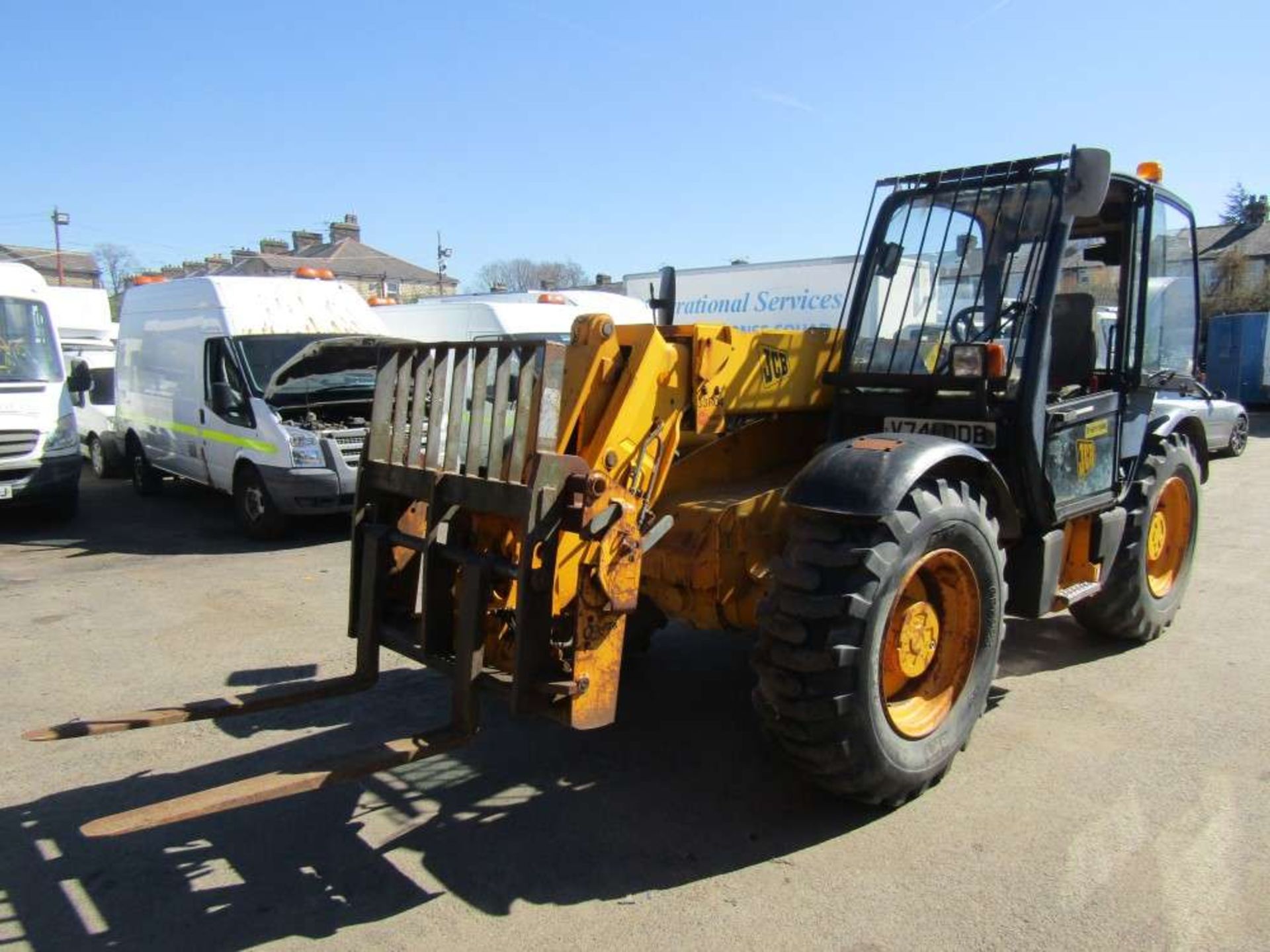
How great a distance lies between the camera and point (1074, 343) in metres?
5.29

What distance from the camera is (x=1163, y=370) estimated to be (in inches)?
214

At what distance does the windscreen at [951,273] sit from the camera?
15.0 feet

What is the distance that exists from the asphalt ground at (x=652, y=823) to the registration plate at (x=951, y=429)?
138cm

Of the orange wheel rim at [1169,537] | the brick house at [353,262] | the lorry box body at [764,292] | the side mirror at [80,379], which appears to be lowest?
the orange wheel rim at [1169,537]

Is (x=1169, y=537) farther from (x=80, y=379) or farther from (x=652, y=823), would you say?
(x=80, y=379)

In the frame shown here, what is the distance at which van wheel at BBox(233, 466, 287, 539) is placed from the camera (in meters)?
9.17

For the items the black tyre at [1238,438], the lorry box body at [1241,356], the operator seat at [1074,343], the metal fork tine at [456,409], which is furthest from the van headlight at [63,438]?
the lorry box body at [1241,356]

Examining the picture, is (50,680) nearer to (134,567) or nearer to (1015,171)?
(134,567)

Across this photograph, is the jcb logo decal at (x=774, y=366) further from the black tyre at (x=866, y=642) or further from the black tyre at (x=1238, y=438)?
the black tyre at (x=1238, y=438)

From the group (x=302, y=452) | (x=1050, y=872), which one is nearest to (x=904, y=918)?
(x=1050, y=872)

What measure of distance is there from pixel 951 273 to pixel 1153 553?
8.09 feet

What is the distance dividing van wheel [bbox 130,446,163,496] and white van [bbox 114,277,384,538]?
0.46 metres

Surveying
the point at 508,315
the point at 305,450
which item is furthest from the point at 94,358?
the point at 305,450

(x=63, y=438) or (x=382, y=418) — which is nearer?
(x=382, y=418)
